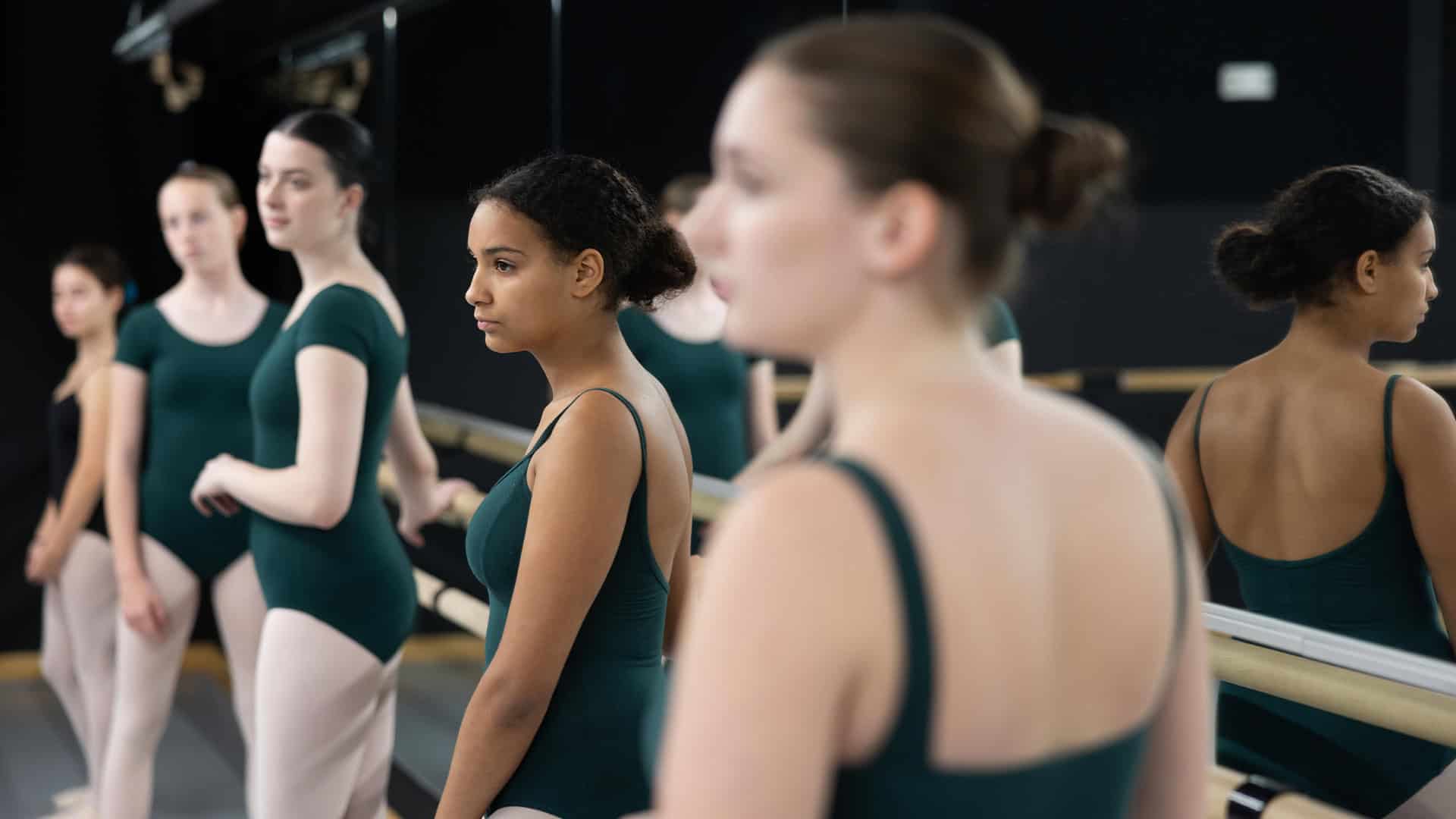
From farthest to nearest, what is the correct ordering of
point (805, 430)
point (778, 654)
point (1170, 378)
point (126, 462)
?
point (126, 462), point (805, 430), point (1170, 378), point (778, 654)

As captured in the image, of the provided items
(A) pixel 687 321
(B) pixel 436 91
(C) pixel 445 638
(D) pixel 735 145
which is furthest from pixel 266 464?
(D) pixel 735 145

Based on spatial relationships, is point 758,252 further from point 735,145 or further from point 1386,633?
point 1386,633

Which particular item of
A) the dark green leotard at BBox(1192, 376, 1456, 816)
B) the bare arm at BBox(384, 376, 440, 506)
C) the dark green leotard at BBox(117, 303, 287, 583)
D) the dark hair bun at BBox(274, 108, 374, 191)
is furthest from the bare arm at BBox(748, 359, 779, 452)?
the dark green leotard at BBox(117, 303, 287, 583)

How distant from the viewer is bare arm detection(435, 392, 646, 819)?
1.51 m

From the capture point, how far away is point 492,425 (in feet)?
11.8

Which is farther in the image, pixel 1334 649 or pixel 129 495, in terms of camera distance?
pixel 129 495

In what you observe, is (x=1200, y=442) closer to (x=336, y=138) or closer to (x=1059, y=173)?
(x=1059, y=173)

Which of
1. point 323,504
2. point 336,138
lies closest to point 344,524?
point 323,504

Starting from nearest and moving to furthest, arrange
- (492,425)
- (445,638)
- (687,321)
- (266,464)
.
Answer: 1. (266,464)
2. (687,321)
3. (492,425)
4. (445,638)

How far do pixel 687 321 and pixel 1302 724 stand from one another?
1.52 m

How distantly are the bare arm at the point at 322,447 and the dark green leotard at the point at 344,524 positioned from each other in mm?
31

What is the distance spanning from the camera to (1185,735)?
885 mm

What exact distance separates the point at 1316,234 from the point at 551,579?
0.87m

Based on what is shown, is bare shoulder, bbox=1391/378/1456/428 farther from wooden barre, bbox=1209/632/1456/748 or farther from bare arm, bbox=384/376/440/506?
bare arm, bbox=384/376/440/506
